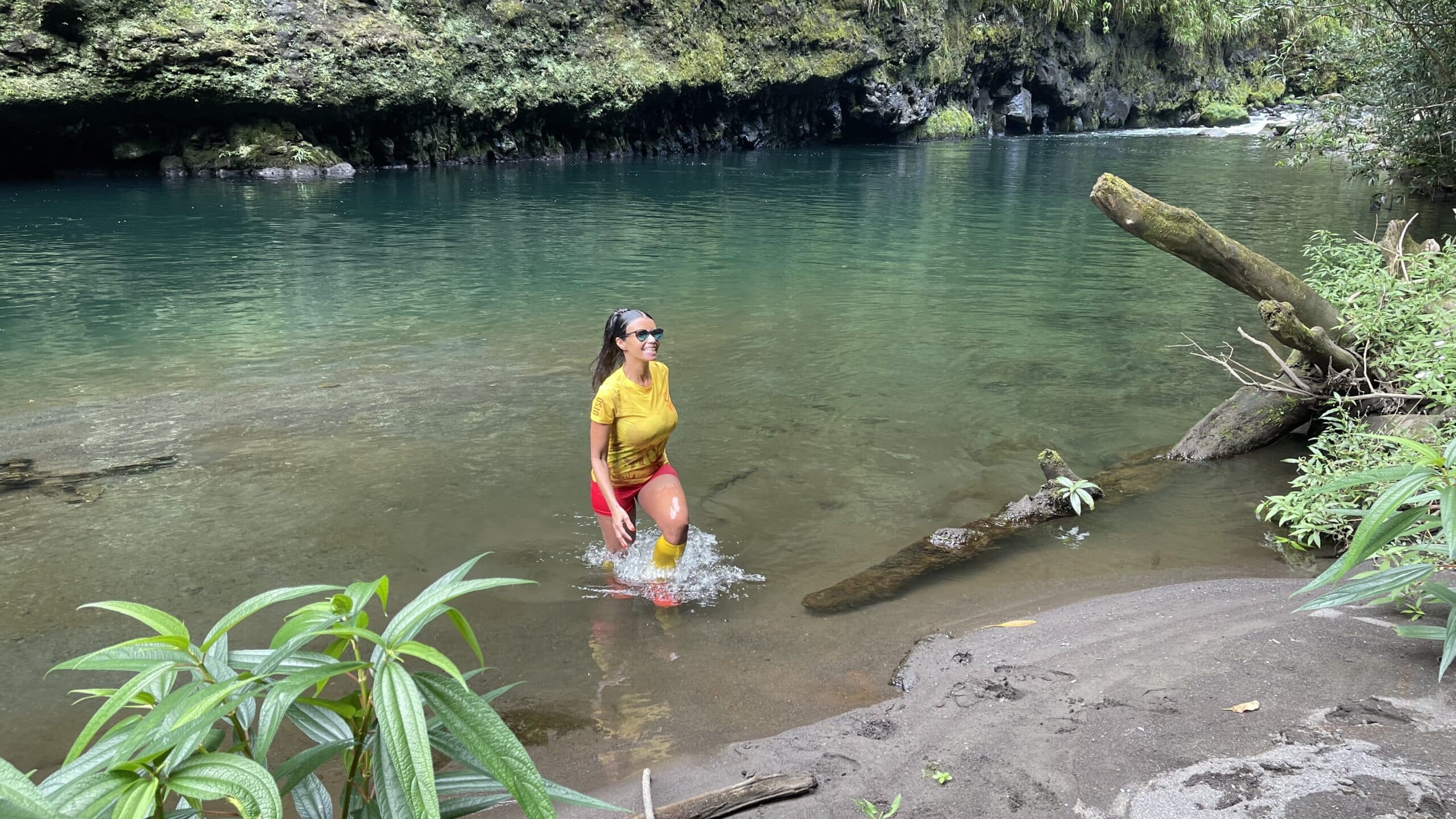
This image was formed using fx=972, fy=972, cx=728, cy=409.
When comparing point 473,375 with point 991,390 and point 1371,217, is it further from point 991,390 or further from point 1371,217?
point 1371,217

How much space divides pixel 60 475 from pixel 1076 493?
7.33 m

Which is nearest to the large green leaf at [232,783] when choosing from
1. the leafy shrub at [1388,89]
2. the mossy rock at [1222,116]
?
the leafy shrub at [1388,89]

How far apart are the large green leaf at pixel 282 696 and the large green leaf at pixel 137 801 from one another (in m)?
0.16

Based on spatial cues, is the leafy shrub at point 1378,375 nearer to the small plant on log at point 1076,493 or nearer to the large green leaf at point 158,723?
the small plant on log at point 1076,493

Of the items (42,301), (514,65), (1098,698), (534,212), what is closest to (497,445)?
(1098,698)

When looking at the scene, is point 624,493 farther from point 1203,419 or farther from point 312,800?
point 1203,419

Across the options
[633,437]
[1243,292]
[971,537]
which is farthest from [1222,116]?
[633,437]

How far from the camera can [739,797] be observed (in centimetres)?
308

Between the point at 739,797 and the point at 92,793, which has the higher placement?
the point at 92,793

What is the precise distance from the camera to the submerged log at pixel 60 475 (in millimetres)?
7023

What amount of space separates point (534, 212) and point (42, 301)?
1170 centimetres

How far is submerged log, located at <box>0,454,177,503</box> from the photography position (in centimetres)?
702

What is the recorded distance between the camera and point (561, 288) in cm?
1494

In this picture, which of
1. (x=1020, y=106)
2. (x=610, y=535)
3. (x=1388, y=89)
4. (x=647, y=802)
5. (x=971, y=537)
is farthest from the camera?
(x=1020, y=106)
